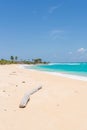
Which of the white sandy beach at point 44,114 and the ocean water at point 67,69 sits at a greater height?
the white sandy beach at point 44,114

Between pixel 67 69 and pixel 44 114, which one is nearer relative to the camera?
pixel 44 114

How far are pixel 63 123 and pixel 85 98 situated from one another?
315cm

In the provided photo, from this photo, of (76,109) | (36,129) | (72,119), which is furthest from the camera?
(76,109)

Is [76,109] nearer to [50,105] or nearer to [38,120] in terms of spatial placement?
[50,105]

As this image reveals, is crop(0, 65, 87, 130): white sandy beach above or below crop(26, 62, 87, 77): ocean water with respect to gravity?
above

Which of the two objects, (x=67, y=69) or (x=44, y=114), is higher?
(x=44, y=114)

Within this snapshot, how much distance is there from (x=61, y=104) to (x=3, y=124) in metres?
2.77

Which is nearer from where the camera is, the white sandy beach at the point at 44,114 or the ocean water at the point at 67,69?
the white sandy beach at the point at 44,114

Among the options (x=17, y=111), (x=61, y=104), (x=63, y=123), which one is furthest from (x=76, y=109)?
(x=17, y=111)

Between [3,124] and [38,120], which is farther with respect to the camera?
[38,120]

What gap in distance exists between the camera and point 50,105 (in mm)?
7309

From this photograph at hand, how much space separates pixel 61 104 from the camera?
294 inches

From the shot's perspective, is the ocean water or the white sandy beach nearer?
the white sandy beach

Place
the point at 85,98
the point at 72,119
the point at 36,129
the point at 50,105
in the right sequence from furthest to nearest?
the point at 85,98 → the point at 50,105 → the point at 72,119 → the point at 36,129
